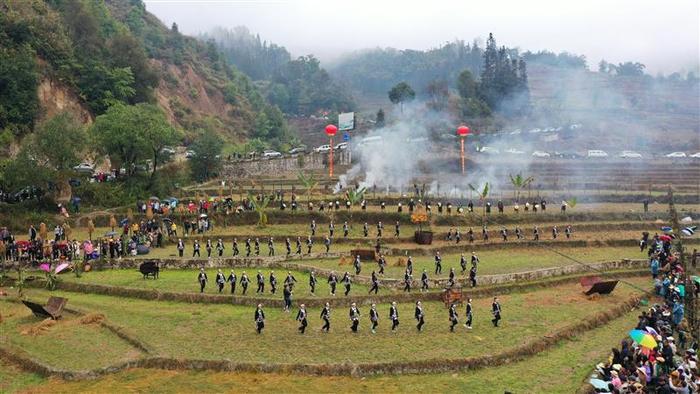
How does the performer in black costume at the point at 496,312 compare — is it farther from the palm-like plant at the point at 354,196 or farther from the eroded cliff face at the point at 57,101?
the eroded cliff face at the point at 57,101

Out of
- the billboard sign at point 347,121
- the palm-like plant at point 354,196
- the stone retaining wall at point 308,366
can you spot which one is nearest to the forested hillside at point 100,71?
the billboard sign at point 347,121

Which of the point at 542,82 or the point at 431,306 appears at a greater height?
the point at 542,82

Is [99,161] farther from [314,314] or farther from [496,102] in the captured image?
[496,102]

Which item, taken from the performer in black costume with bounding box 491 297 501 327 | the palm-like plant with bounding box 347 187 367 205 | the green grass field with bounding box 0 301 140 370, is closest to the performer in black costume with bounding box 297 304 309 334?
the green grass field with bounding box 0 301 140 370

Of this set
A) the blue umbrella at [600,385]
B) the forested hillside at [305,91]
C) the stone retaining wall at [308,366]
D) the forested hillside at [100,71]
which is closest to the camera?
the blue umbrella at [600,385]

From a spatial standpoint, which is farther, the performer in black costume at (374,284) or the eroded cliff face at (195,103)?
the eroded cliff face at (195,103)

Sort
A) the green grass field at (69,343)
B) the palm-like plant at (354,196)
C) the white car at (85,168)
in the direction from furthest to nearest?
1. the white car at (85,168)
2. the palm-like plant at (354,196)
3. the green grass field at (69,343)

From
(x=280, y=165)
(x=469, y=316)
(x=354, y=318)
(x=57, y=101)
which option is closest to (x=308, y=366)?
(x=354, y=318)

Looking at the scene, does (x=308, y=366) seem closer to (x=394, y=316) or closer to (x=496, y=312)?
(x=394, y=316)

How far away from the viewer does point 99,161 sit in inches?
2069

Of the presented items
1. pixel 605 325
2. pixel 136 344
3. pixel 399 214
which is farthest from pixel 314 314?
pixel 399 214

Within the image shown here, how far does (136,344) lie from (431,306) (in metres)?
→ 12.8

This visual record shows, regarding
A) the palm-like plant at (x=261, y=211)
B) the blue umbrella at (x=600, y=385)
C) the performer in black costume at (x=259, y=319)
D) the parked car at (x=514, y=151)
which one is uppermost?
the parked car at (x=514, y=151)

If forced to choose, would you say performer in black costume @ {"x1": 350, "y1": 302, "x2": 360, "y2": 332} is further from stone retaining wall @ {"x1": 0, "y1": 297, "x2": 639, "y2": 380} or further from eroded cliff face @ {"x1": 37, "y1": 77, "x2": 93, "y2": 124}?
eroded cliff face @ {"x1": 37, "y1": 77, "x2": 93, "y2": 124}
